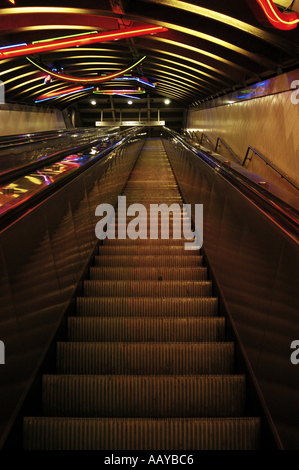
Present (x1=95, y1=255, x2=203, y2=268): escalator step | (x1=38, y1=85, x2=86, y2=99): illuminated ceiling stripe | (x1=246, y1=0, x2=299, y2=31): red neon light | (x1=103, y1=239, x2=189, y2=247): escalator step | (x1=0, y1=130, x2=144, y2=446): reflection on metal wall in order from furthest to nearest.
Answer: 1. (x1=38, y1=85, x2=86, y2=99): illuminated ceiling stripe
2. (x1=246, y1=0, x2=299, y2=31): red neon light
3. (x1=103, y1=239, x2=189, y2=247): escalator step
4. (x1=95, y1=255, x2=203, y2=268): escalator step
5. (x1=0, y1=130, x2=144, y2=446): reflection on metal wall

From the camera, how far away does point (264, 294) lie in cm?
197

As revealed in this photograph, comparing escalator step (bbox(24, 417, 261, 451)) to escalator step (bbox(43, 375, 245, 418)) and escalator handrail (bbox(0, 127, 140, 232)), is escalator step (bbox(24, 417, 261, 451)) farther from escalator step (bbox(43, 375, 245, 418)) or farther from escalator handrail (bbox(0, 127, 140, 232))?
escalator handrail (bbox(0, 127, 140, 232))

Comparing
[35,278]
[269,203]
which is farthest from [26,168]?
[269,203]

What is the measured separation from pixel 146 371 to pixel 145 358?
0.28 ft

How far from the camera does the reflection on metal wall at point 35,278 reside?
180 cm

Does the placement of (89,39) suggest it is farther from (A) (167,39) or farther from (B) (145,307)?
(B) (145,307)

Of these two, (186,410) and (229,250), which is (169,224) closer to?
(229,250)

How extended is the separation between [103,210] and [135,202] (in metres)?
1.68

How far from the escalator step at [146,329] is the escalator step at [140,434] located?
37.6 inches

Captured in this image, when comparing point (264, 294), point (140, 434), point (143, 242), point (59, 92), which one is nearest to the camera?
point (140, 434)

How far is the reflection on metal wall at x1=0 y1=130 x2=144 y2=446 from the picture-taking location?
1.80m

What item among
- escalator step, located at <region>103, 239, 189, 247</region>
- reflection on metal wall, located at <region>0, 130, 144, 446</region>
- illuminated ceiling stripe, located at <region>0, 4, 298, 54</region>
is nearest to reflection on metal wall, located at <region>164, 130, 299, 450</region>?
reflection on metal wall, located at <region>0, 130, 144, 446</region>

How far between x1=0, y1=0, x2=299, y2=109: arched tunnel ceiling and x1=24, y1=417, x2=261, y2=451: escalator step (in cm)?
839

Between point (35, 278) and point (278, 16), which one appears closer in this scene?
point (35, 278)
